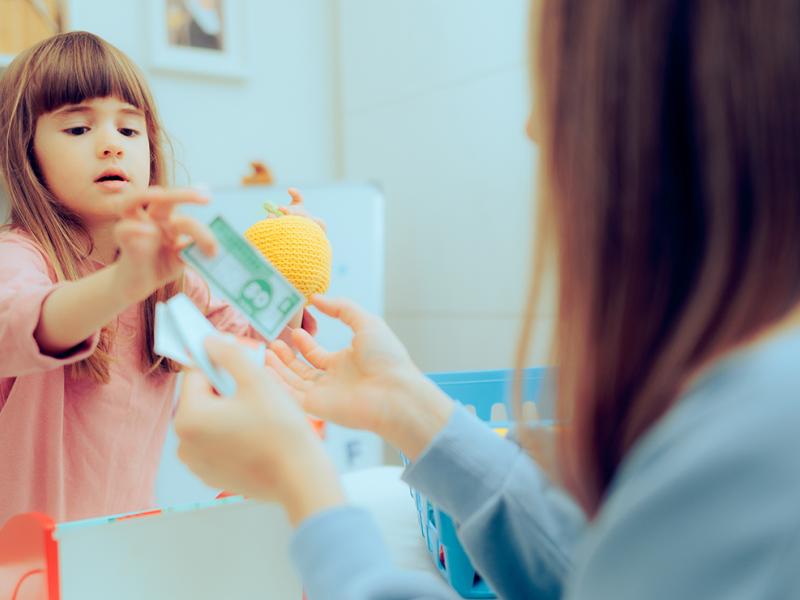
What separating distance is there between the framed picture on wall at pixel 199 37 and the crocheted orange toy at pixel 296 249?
1.04 meters

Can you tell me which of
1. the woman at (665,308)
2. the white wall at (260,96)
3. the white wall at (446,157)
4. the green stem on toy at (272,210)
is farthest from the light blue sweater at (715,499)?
the white wall at (260,96)

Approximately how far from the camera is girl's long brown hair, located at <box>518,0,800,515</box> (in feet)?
0.89

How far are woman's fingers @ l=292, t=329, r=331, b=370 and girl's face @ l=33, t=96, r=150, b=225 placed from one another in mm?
167

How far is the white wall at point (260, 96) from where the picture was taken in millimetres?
1450

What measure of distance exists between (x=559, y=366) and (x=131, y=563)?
0.30 m

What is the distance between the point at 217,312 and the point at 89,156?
19 centimetres

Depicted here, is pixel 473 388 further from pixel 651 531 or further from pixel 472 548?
pixel 651 531

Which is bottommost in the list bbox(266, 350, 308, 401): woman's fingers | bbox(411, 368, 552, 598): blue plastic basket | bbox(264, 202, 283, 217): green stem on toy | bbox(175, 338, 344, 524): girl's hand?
bbox(411, 368, 552, 598): blue plastic basket

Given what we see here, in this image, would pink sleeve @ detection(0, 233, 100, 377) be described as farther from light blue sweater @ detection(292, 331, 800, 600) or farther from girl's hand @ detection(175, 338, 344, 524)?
light blue sweater @ detection(292, 331, 800, 600)

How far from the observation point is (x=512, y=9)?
1.31 meters

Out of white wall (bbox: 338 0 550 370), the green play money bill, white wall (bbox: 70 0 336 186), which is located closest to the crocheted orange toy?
the green play money bill

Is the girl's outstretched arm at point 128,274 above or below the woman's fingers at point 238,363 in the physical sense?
above

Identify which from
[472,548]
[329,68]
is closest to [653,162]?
[472,548]

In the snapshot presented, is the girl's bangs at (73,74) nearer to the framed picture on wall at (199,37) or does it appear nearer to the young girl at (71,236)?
the young girl at (71,236)
